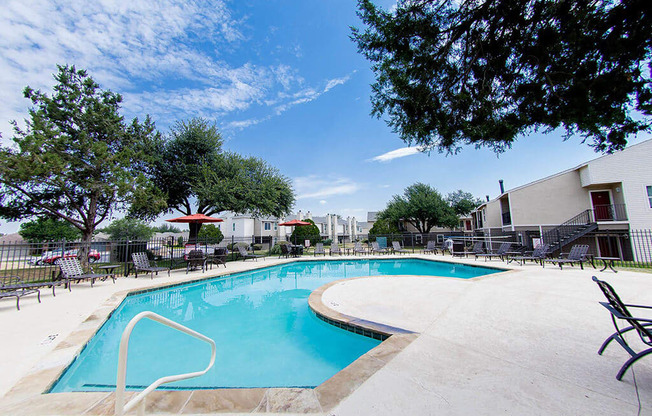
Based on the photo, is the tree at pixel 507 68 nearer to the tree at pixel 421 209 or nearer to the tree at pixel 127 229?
the tree at pixel 421 209

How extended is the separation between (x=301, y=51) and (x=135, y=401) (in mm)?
11053

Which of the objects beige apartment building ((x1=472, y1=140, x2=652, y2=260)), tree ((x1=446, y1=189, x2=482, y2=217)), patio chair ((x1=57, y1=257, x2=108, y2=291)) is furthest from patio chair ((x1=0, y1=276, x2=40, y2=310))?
tree ((x1=446, y1=189, x2=482, y2=217))

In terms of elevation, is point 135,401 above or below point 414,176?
below

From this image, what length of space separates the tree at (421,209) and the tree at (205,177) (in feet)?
58.3

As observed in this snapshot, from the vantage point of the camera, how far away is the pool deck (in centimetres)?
192

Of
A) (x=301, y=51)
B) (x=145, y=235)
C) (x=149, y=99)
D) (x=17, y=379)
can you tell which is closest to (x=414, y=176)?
(x=301, y=51)

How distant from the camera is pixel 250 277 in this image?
1078cm

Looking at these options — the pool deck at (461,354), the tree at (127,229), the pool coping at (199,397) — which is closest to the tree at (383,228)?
the pool deck at (461,354)

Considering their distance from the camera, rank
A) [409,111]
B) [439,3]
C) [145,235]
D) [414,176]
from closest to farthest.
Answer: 1. [439,3]
2. [409,111]
3. [414,176]
4. [145,235]

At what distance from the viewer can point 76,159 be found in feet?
39.2

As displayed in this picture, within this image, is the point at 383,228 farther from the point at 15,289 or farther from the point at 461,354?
the point at 15,289

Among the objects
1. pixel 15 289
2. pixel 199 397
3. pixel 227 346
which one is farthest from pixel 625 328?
pixel 15 289

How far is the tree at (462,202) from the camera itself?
135 feet

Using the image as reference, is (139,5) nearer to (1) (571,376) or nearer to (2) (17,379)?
(2) (17,379)
